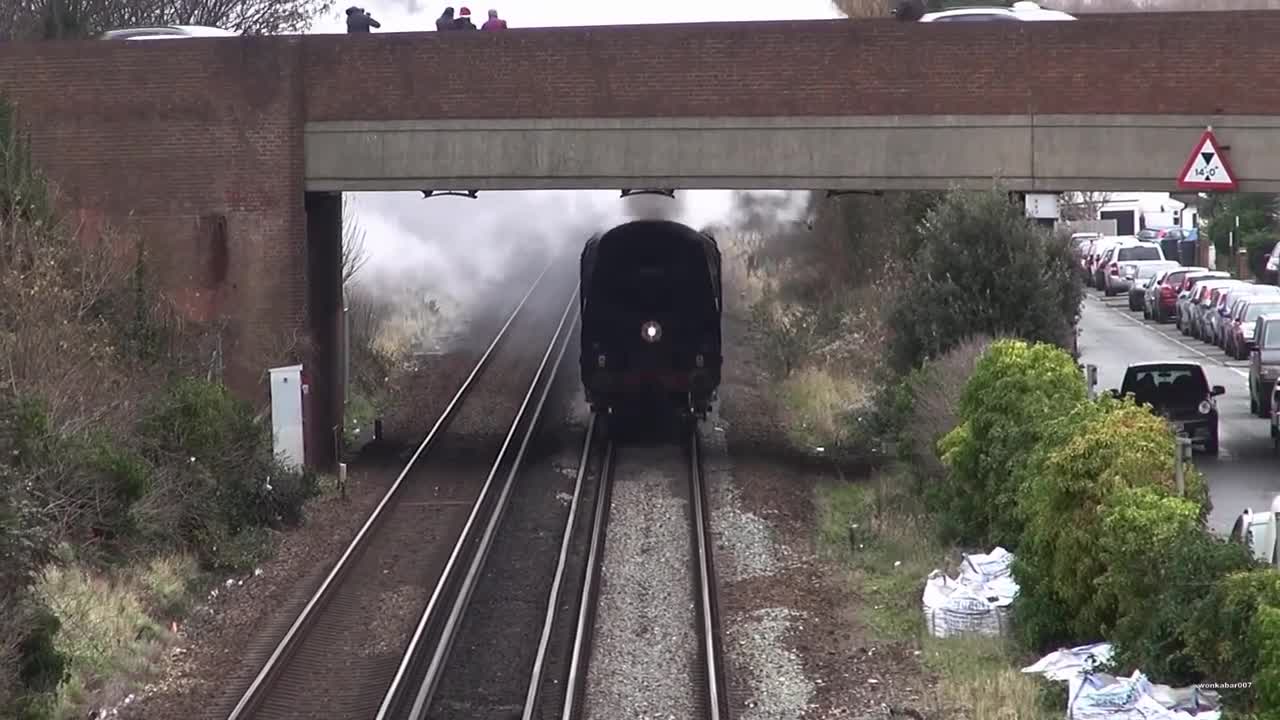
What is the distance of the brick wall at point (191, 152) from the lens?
24812 mm

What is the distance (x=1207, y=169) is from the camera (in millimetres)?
21641

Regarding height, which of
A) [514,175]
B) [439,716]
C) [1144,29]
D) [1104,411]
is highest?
[1144,29]

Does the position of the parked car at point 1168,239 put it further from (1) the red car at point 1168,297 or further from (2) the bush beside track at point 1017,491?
(2) the bush beside track at point 1017,491

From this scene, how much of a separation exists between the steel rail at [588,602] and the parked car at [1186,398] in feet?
26.4

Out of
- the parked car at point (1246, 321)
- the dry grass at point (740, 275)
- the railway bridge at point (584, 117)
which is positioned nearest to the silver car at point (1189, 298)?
the parked car at point (1246, 321)

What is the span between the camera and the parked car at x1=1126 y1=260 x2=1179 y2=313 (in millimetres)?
52312

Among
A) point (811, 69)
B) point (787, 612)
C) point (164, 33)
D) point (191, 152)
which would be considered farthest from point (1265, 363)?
point (164, 33)

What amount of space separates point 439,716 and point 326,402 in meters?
12.6

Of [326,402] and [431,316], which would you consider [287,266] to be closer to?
[326,402]

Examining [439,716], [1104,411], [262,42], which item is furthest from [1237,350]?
[439,716]

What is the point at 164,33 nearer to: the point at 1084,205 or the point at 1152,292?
the point at 1152,292

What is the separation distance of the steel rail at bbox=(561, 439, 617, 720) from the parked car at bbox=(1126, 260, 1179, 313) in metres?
31.4

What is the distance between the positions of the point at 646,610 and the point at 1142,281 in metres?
39.1

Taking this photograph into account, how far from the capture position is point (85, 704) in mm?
14484
